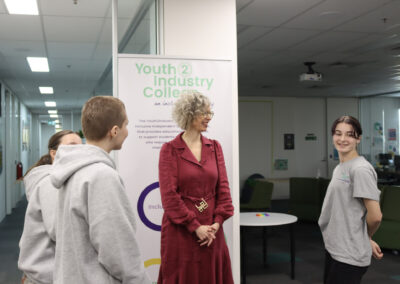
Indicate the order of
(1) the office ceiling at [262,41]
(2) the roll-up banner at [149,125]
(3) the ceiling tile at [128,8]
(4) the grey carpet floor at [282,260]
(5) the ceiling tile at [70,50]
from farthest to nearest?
(5) the ceiling tile at [70,50]
(4) the grey carpet floor at [282,260]
(1) the office ceiling at [262,41]
(3) the ceiling tile at [128,8]
(2) the roll-up banner at [149,125]

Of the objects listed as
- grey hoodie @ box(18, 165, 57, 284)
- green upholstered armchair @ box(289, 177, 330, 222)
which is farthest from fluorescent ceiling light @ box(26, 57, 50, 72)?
grey hoodie @ box(18, 165, 57, 284)

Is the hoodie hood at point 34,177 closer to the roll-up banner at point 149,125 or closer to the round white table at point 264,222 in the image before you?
the roll-up banner at point 149,125

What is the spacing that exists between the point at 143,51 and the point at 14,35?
94.2 inches

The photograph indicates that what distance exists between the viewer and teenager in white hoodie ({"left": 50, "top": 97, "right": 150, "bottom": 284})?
1.34m

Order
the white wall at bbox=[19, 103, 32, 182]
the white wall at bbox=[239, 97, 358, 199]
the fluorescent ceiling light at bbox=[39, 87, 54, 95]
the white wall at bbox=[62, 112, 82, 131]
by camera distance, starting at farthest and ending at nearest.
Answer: the white wall at bbox=[62, 112, 82, 131]
the white wall at bbox=[19, 103, 32, 182]
the white wall at bbox=[239, 97, 358, 199]
the fluorescent ceiling light at bbox=[39, 87, 54, 95]

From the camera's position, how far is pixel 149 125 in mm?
3240

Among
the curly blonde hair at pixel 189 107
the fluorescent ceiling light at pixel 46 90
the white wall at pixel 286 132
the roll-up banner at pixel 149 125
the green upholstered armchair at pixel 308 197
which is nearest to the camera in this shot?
the curly blonde hair at pixel 189 107

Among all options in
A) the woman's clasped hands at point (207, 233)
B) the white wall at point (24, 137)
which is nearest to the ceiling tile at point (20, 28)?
the woman's clasped hands at point (207, 233)

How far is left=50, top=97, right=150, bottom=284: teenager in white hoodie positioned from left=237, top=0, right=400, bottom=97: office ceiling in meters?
3.11

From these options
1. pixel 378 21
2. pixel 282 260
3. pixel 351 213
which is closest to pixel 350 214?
pixel 351 213

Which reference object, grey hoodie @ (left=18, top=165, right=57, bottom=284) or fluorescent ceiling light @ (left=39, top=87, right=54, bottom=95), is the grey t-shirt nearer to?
grey hoodie @ (left=18, top=165, right=57, bottom=284)

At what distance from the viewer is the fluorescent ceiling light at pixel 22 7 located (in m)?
4.04

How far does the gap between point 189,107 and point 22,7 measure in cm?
273

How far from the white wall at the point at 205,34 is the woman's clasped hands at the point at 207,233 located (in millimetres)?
1102
